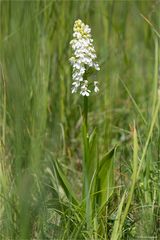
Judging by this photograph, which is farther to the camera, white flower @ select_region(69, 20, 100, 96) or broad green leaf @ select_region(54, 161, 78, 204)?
broad green leaf @ select_region(54, 161, 78, 204)

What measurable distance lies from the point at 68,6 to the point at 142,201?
4.12 ft

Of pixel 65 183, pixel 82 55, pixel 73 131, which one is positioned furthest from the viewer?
pixel 73 131

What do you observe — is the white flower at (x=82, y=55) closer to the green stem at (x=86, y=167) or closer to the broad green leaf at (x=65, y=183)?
the green stem at (x=86, y=167)

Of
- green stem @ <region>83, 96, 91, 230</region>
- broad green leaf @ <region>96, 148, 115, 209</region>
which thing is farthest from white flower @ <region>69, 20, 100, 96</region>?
broad green leaf @ <region>96, 148, 115, 209</region>

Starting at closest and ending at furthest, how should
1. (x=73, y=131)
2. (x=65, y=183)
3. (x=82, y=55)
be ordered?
(x=82, y=55)
(x=65, y=183)
(x=73, y=131)

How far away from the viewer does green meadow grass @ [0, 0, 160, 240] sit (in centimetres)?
198

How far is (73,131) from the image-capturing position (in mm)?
3217

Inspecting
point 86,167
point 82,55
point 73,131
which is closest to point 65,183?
point 86,167

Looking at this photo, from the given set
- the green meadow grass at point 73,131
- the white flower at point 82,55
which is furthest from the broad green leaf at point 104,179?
the white flower at point 82,55

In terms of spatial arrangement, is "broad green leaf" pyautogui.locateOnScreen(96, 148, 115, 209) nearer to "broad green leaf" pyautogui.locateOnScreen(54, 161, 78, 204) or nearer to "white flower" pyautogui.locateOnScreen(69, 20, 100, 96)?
"broad green leaf" pyautogui.locateOnScreen(54, 161, 78, 204)

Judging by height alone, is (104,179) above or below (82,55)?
below

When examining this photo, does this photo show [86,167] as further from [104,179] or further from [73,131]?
[73,131]

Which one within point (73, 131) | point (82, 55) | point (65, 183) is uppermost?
point (82, 55)

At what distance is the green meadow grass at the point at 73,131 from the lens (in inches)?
78.0
